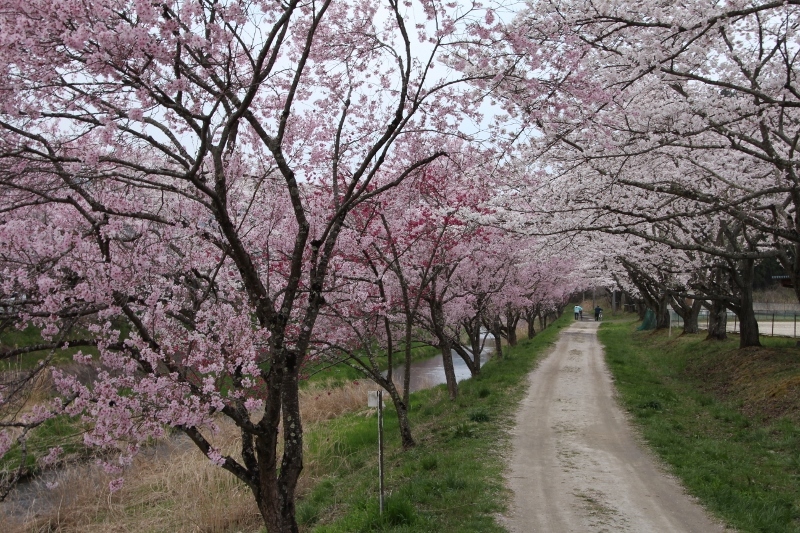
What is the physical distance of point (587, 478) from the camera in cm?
826

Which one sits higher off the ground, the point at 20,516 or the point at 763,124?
the point at 763,124

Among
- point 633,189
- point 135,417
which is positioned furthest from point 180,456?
point 633,189

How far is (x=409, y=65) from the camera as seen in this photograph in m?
5.34

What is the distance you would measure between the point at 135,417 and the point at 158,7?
2852 millimetres

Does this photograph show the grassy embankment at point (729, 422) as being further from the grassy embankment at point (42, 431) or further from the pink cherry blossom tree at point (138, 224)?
the grassy embankment at point (42, 431)

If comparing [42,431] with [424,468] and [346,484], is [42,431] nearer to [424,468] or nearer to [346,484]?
[346,484]

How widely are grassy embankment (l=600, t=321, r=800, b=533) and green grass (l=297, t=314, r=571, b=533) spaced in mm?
2672

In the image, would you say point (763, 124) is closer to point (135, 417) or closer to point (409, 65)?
point (409, 65)

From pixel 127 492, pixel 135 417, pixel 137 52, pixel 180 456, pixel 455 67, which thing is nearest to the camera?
pixel 137 52

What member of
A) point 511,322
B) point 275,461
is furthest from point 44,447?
point 511,322

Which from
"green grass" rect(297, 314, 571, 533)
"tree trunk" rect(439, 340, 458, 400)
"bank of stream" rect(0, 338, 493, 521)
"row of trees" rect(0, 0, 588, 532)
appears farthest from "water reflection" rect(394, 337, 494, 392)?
"row of trees" rect(0, 0, 588, 532)

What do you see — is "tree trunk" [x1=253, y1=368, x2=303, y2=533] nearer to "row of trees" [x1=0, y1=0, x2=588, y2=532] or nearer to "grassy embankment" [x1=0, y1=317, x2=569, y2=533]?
"row of trees" [x1=0, y1=0, x2=588, y2=532]

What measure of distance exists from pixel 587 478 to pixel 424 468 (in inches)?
92.9

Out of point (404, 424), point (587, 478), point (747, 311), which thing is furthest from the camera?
point (747, 311)
